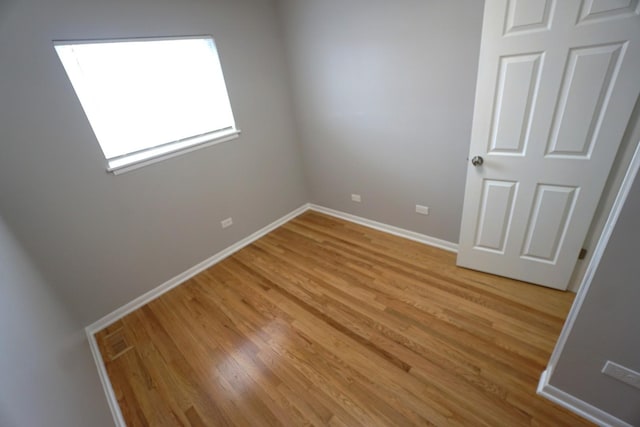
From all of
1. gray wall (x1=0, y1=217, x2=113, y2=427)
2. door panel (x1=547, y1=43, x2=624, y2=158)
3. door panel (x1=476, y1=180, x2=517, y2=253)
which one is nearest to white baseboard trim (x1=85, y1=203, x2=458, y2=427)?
gray wall (x1=0, y1=217, x2=113, y2=427)

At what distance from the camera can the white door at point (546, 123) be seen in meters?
1.44

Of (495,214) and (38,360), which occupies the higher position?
(38,360)

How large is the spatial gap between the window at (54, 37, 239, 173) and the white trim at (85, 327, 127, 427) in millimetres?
1317

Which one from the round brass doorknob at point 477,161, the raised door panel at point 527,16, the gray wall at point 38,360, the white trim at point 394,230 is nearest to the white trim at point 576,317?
the round brass doorknob at point 477,161

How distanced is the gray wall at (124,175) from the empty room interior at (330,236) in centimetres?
1

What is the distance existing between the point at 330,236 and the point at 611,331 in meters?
2.25

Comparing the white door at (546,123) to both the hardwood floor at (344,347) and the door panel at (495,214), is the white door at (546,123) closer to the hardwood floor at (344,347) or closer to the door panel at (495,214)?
the door panel at (495,214)

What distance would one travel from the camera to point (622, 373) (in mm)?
1217

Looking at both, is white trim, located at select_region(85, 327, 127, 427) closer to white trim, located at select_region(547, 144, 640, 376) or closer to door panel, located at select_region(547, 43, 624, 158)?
white trim, located at select_region(547, 144, 640, 376)

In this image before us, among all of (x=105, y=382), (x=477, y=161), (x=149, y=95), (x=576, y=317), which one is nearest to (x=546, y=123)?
(x=477, y=161)

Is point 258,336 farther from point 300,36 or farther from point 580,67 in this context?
point 300,36

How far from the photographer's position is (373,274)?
7.99ft

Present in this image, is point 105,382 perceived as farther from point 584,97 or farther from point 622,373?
point 584,97

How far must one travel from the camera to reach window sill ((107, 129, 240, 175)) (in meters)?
2.17
